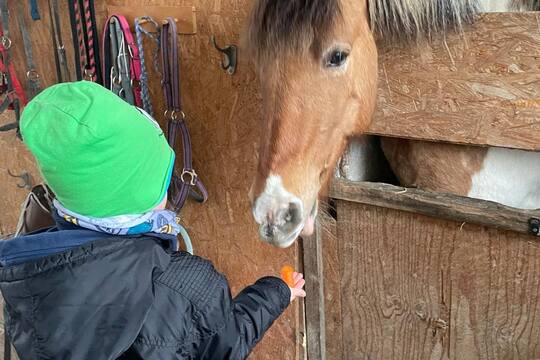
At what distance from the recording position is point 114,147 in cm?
97

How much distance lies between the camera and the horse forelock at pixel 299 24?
112 cm

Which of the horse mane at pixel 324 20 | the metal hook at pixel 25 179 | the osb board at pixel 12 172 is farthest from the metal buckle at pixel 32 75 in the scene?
Result: the horse mane at pixel 324 20

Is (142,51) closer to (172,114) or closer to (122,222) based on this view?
(172,114)

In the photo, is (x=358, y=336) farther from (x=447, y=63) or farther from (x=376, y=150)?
(x=447, y=63)

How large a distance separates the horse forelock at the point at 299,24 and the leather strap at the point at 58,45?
3.55 feet

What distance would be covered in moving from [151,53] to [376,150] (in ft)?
2.76

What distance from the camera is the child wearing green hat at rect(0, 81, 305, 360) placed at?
943 millimetres

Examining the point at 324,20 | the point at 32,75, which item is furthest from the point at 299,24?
the point at 32,75

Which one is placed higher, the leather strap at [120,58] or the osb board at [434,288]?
the leather strap at [120,58]

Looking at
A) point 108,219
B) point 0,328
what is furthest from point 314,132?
point 0,328

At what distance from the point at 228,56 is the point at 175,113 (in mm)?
268

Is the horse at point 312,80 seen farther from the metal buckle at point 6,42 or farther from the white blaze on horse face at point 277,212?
the metal buckle at point 6,42

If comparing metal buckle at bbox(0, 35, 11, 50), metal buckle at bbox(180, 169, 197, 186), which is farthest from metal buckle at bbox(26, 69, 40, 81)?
metal buckle at bbox(180, 169, 197, 186)

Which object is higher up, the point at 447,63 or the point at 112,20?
the point at 112,20
